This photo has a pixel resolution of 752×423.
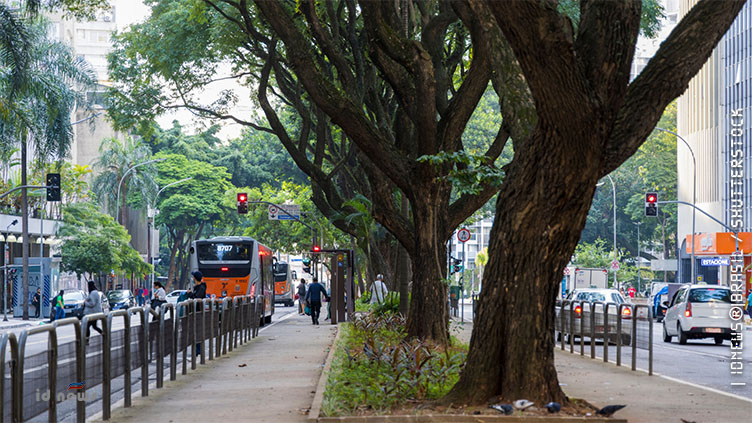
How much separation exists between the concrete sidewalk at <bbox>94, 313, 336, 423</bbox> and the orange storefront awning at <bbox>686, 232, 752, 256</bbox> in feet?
126

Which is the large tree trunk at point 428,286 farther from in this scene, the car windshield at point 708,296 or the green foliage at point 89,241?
the green foliage at point 89,241

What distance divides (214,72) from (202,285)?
10.5 meters

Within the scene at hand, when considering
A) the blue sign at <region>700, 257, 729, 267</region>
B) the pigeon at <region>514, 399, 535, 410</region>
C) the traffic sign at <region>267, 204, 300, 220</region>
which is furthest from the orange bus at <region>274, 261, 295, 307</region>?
the pigeon at <region>514, 399, 535, 410</region>

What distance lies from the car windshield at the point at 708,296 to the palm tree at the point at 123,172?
49652 mm

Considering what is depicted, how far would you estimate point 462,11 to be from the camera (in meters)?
15.4

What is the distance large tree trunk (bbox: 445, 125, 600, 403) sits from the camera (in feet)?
33.5

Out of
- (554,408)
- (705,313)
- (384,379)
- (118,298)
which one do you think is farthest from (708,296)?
(118,298)

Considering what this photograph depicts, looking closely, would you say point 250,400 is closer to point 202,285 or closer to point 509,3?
point 509,3

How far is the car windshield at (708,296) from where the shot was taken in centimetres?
2731

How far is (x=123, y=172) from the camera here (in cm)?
7256

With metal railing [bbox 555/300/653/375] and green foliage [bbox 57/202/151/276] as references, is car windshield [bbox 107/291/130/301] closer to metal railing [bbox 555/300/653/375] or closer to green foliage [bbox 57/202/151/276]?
green foliage [bbox 57/202/151/276]

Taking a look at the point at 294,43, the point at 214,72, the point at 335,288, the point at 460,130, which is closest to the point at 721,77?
the point at 335,288

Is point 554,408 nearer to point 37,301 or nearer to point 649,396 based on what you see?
point 649,396

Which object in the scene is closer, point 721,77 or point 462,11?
point 462,11
